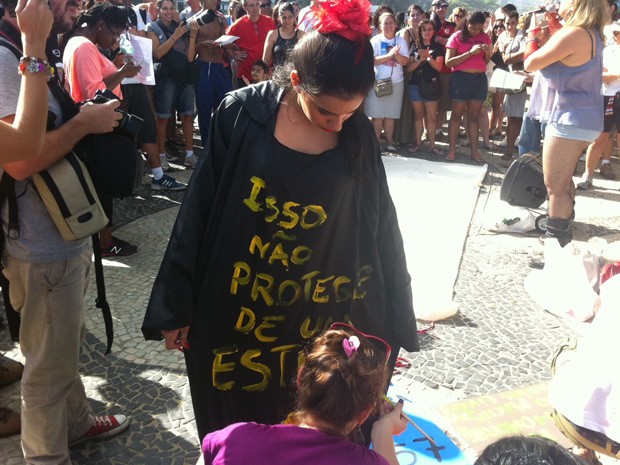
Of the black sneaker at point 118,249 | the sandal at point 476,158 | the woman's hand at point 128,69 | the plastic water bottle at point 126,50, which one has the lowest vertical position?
the black sneaker at point 118,249

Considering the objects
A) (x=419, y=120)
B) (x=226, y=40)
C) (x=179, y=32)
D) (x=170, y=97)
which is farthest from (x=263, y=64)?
(x=419, y=120)

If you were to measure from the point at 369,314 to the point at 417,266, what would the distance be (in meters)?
2.39

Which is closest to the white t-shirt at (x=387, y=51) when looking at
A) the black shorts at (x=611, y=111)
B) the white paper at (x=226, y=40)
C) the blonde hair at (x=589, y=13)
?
the white paper at (x=226, y=40)

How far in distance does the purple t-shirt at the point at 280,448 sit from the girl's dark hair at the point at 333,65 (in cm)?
90

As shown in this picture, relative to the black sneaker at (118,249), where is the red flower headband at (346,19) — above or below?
above

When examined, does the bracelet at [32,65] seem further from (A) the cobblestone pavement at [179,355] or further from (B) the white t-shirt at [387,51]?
(B) the white t-shirt at [387,51]

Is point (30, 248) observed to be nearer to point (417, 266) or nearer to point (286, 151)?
point (286, 151)

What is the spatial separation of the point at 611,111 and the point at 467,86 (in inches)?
62.9

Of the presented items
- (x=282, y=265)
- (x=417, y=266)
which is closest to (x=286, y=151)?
(x=282, y=265)

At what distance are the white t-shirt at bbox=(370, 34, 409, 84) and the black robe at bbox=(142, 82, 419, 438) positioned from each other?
19.0ft

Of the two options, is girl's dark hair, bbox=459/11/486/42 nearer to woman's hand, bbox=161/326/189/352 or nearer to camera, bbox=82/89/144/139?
camera, bbox=82/89/144/139

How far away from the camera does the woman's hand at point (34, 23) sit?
1584mm

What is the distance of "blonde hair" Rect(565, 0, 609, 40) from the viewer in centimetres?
382

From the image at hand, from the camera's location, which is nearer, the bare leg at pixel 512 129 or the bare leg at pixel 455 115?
the bare leg at pixel 455 115
